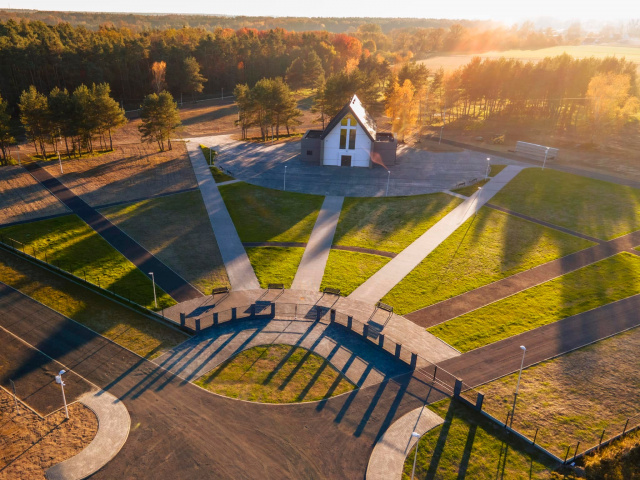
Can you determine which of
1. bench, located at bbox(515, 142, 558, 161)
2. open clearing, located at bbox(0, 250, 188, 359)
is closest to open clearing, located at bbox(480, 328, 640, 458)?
open clearing, located at bbox(0, 250, 188, 359)

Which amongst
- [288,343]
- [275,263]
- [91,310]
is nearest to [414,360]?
[288,343]

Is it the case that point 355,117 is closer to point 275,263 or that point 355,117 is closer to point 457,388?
point 275,263

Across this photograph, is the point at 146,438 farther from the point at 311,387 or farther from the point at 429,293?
the point at 429,293

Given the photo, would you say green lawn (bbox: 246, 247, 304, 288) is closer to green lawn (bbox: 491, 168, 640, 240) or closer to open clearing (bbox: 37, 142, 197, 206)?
open clearing (bbox: 37, 142, 197, 206)

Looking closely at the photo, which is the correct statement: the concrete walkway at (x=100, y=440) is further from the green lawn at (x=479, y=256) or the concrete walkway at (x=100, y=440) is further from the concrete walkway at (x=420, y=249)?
the green lawn at (x=479, y=256)

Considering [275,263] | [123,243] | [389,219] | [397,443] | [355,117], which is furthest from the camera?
[355,117]

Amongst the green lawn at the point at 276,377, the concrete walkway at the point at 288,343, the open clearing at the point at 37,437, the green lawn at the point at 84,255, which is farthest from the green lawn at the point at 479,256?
the open clearing at the point at 37,437
